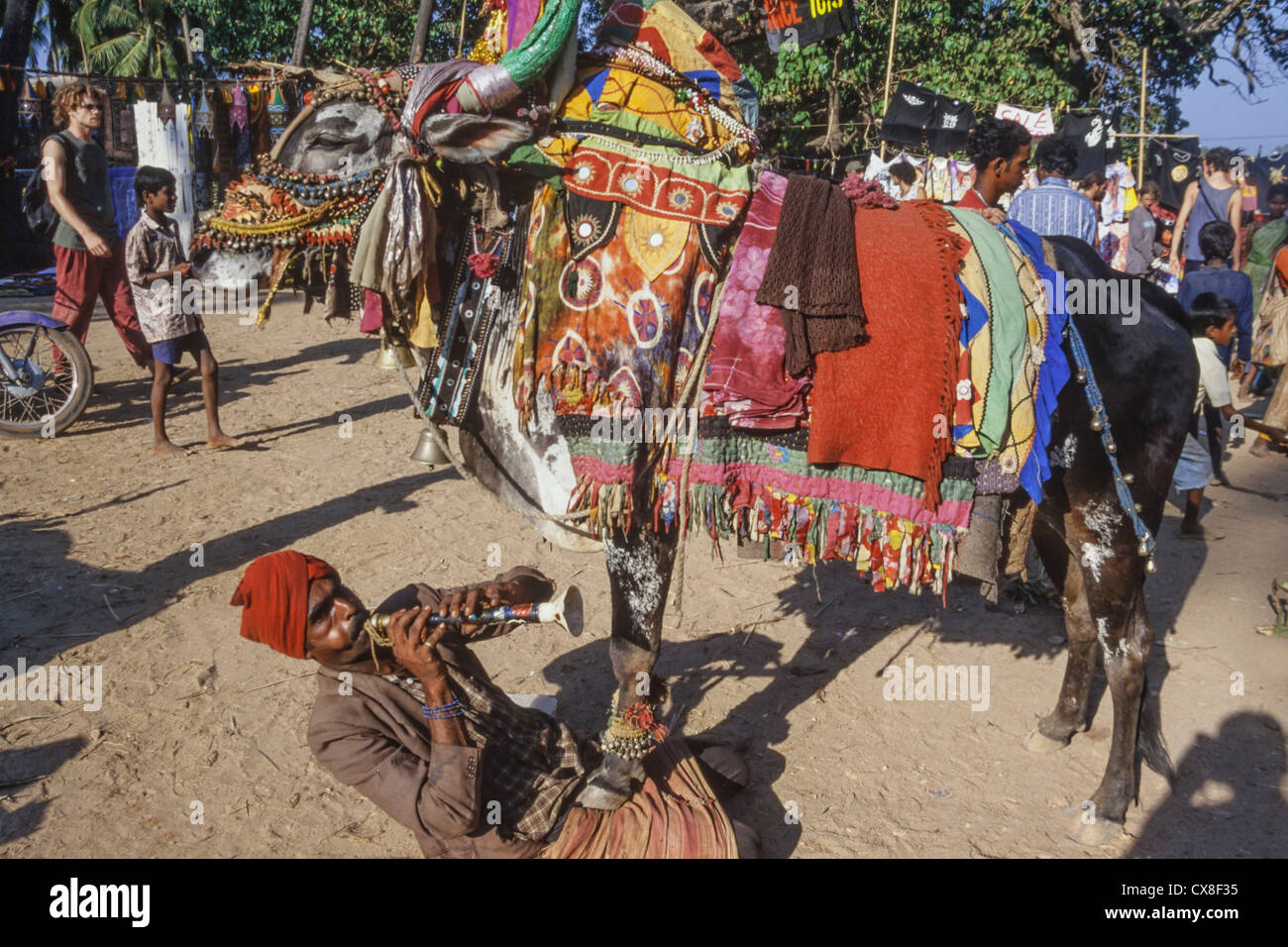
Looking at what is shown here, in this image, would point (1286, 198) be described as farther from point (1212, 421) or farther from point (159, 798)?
point (159, 798)

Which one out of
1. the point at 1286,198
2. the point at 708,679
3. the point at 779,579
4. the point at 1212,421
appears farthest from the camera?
the point at 1286,198

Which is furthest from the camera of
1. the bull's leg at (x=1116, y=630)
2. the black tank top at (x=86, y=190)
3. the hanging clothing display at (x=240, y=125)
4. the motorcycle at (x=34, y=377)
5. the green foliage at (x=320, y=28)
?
the green foliage at (x=320, y=28)

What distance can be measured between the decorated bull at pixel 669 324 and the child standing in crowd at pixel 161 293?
4.38m

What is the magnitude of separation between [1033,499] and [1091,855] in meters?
1.30

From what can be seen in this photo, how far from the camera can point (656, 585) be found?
320cm

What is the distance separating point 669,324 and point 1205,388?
428 centimetres

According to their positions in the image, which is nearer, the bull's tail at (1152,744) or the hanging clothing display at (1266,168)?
the bull's tail at (1152,744)

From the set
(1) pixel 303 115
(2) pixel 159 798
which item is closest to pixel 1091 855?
(2) pixel 159 798

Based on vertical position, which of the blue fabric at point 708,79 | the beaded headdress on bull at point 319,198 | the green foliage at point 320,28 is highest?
the green foliage at point 320,28

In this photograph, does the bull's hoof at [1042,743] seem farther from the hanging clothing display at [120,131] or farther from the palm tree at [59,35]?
the palm tree at [59,35]

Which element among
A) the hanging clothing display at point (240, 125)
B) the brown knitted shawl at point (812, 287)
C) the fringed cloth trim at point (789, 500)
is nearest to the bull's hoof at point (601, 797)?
Answer: the fringed cloth trim at point (789, 500)

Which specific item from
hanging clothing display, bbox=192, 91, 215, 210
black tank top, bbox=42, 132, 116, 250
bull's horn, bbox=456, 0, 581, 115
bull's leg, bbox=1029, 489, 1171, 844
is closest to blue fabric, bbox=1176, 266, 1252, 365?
bull's leg, bbox=1029, 489, 1171, 844

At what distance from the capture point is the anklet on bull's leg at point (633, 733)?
10.7 ft

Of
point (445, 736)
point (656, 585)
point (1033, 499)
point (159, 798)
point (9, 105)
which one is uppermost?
point (9, 105)
